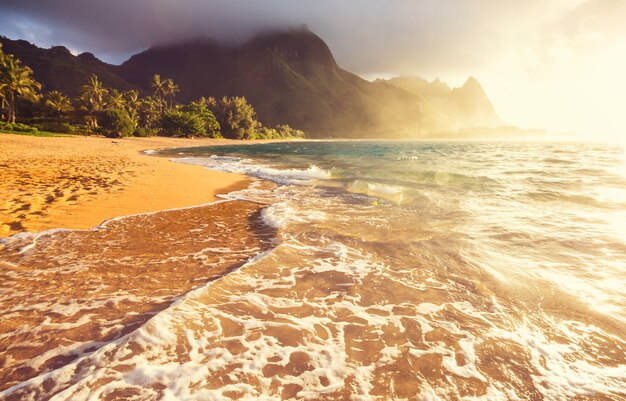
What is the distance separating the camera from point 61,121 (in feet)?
210

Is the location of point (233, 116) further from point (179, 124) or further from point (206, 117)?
point (179, 124)

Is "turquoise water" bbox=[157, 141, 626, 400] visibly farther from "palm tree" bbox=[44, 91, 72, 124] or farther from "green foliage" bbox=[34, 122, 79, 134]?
"palm tree" bbox=[44, 91, 72, 124]

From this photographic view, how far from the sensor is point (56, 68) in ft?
571

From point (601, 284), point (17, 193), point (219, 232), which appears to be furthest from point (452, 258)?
point (17, 193)

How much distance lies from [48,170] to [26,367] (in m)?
16.9

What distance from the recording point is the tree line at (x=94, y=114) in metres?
57.5

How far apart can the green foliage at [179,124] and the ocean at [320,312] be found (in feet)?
275

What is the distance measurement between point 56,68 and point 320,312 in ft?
805

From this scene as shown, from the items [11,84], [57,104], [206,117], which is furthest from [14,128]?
[206,117]

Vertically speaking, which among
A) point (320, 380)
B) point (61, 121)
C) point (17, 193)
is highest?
point (61, 121)

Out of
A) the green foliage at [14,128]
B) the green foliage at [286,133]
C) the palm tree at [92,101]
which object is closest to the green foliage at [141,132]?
the palm tree at [92,101]

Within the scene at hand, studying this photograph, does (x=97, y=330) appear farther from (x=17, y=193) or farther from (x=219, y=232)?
(x=17, y=193)

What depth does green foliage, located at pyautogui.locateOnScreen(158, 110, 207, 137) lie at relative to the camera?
269ft

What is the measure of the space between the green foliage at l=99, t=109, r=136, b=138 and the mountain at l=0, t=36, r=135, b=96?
5042 inches
